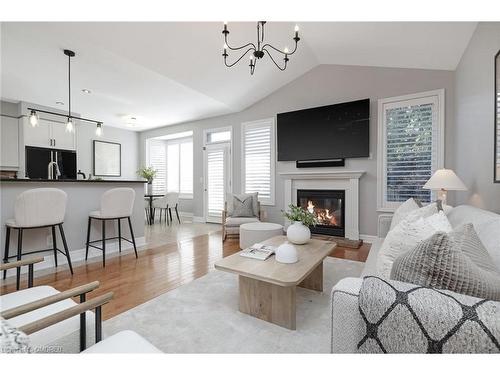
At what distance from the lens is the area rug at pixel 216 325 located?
150 cm

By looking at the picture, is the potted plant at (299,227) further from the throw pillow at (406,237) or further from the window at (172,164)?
the window at (172,164)

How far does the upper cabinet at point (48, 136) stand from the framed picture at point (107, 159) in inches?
36.3

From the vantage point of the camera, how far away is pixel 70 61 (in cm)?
326

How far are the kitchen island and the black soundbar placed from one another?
291 cm

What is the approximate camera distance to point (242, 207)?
4445 millimetres

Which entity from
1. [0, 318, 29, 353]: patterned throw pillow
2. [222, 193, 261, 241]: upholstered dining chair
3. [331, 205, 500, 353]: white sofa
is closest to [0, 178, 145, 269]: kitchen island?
[222, 193, 261, 241]: upholstered dining chair

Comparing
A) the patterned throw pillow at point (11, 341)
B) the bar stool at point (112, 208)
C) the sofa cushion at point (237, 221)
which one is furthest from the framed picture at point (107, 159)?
the patterned throw pillow at point (11, 341)

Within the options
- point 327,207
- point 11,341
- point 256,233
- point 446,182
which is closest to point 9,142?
point 256,233

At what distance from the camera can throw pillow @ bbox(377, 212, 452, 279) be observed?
112cm

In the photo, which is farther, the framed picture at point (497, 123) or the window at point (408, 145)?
the window at point (408, 145)

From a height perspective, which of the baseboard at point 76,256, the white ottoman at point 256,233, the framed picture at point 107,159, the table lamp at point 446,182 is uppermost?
the framed picture at point 107,159

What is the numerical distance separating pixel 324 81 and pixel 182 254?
3885 millimetres
